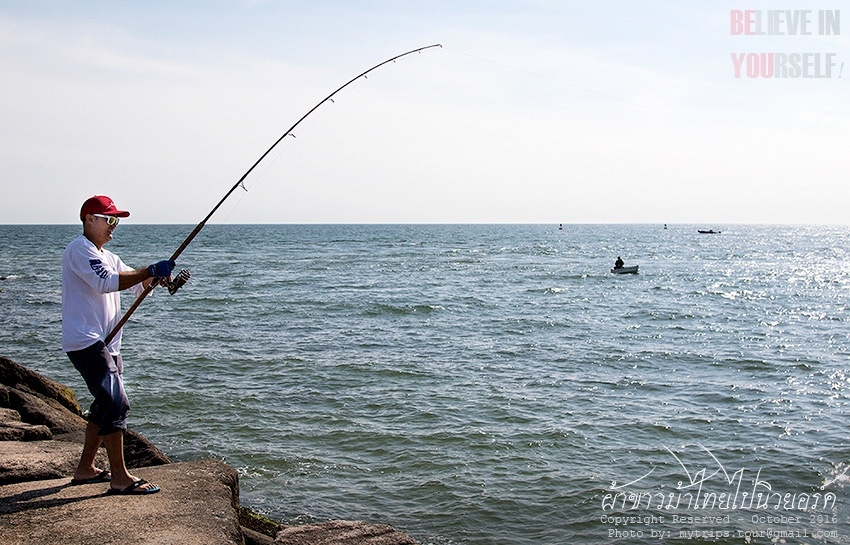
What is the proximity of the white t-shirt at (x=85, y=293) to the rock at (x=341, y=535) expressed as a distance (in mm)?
1962

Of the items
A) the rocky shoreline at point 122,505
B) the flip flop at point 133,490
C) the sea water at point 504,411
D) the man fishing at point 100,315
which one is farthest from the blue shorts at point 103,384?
the sea water at point 504,411

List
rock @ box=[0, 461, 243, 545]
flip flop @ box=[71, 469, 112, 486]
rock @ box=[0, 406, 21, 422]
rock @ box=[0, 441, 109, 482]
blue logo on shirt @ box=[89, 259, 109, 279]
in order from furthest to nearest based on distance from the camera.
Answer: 1. rock @ box=[0, 406, 21, 422]
2. rock @ box=[0, 441, 109, 482]
3. flip flop @ box=[71, 469, 112, 486]
4. blue logo on shirt @ box=[89, 259, 109, 279]
5. rock @ box=[0, 461, 243, 545]

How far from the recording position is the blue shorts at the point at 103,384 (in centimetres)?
424

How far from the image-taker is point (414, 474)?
792 cm

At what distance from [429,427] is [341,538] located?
4521 millimetres

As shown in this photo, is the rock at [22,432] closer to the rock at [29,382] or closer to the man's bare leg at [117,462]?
the rock at [29,382]

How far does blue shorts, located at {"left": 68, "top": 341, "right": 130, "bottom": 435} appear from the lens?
13.9 feet

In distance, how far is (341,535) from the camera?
5156 mm

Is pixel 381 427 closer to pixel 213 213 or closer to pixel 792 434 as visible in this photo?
pixel 213 213

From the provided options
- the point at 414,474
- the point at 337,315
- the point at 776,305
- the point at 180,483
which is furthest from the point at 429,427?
the point at 776,305

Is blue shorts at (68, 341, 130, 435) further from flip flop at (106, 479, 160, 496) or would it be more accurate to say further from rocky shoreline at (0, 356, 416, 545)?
rocky shoreline at (0, 356, 416, 545)

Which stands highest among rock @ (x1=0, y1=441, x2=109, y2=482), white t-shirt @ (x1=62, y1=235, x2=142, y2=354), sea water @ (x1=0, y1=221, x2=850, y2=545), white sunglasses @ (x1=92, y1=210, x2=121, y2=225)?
white sunglasses @ (x1=92, y1=210, x2=121, y2=225)

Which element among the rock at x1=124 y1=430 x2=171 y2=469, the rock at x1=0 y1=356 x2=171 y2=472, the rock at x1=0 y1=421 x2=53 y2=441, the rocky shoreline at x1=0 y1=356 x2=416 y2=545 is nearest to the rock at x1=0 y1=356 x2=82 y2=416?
the rock at x1=0 y1=356 x2=171 y2=472

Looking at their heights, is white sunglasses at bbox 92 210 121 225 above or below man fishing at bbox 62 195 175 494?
above
